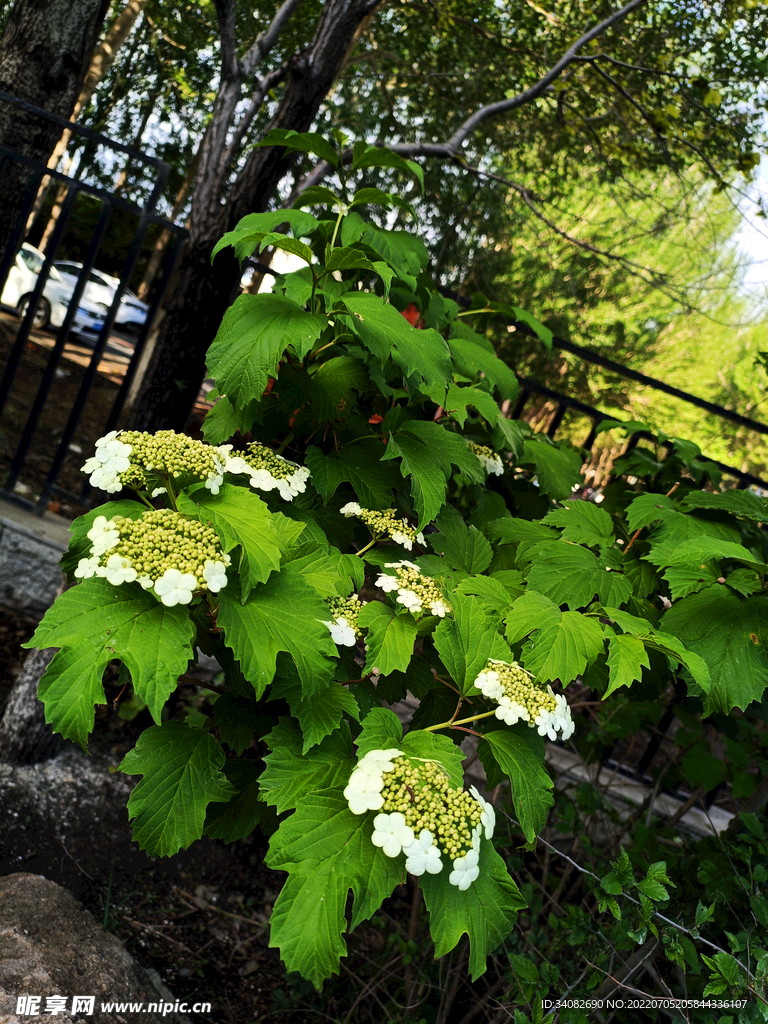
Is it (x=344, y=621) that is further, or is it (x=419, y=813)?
(x=344, y=621)

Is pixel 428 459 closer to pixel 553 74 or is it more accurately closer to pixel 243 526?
pixel 243 526

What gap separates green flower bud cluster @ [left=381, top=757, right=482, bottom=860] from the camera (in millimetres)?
995

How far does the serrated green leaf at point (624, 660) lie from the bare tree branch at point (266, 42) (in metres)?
3.06

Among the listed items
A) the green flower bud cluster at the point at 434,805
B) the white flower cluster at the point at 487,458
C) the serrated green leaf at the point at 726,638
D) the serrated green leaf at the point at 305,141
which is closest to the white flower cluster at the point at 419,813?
the green flower bud cluster at the point at 434,805

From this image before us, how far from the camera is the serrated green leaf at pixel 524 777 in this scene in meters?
1.18

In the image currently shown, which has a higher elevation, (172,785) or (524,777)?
(524,777)

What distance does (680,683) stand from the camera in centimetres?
219

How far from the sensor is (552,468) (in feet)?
7.04

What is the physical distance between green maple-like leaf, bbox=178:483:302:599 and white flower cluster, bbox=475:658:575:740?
1.33ft

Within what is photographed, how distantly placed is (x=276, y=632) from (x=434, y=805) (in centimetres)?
35

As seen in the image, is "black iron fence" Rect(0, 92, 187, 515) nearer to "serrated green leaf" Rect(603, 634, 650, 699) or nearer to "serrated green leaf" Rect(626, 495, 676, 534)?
"serrated green leaf" Rect(626, 495, 676, 534)

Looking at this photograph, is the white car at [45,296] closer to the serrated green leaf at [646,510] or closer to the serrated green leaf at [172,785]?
the serrated green leaf at [646,510]

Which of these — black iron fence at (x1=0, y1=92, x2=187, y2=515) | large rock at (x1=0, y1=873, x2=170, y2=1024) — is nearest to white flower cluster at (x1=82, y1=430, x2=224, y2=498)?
large rock at (x1=0, y1=873, x2=170, y2=1024)

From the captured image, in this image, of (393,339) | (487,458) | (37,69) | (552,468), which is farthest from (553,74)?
(393,339)
